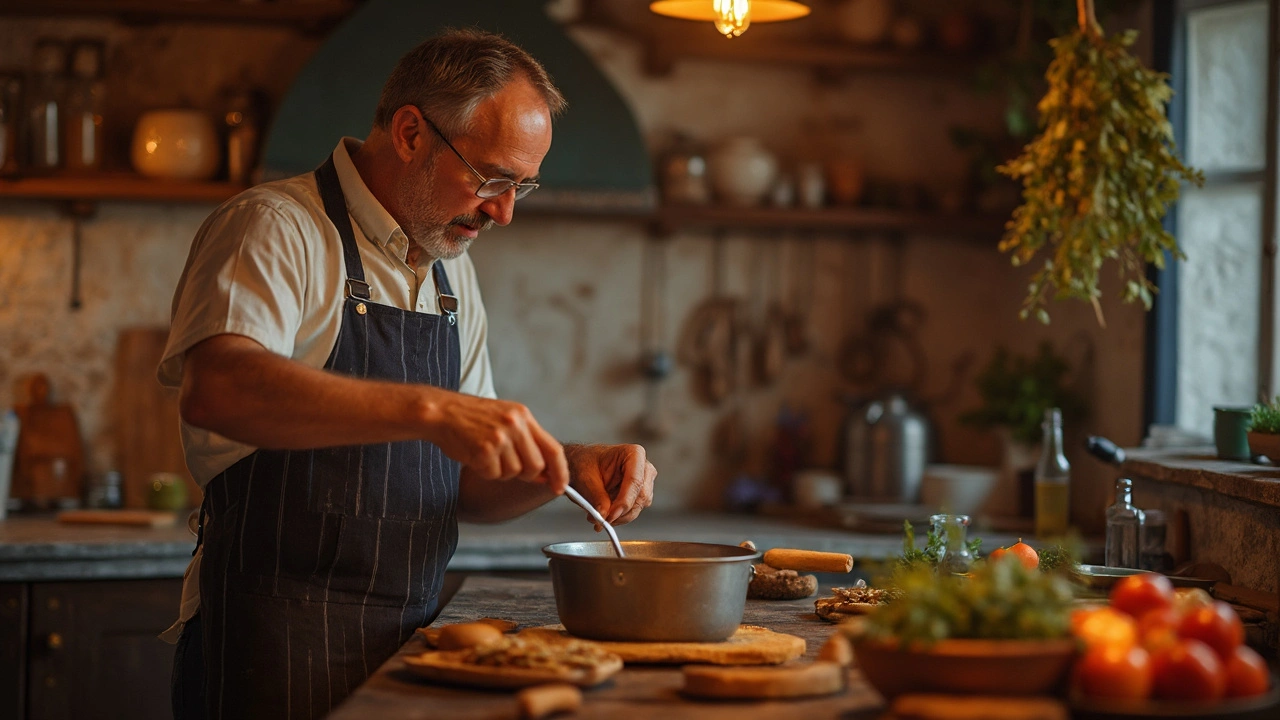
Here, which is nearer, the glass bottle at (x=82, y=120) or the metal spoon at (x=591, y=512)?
the metal spoon at (x=591, y=512)

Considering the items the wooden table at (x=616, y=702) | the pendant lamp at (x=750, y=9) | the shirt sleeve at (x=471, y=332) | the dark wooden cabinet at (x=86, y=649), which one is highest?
the pendant lamp at (x=750, y=9)

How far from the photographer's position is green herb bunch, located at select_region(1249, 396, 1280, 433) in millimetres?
2365

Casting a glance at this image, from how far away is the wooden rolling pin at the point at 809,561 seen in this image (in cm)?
211

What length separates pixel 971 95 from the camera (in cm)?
446

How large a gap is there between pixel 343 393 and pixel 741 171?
8.74 feet

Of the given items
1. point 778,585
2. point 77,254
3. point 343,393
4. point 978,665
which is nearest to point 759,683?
point 978,665

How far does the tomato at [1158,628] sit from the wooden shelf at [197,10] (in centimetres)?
324

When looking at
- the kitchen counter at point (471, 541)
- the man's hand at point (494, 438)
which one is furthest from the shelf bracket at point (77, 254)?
the man's hand at point (494, 438)

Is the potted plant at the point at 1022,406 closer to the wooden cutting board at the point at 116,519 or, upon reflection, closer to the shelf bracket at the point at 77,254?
the wooden cutting board at the point at 116,519

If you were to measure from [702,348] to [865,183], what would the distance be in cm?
81

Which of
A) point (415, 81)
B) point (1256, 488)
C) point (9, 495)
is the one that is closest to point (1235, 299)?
point (1256, 488)

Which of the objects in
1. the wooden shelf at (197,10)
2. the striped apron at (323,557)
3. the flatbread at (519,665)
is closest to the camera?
the flatbread at (519,665)

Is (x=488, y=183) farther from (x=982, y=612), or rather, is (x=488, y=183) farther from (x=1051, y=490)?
(x=1051, y=490)

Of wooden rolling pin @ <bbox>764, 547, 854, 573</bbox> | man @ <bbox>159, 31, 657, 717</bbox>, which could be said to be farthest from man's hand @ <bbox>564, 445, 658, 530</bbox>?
wooden rolling pin @ <bbox>764, 547, 854, 573</bbox>
